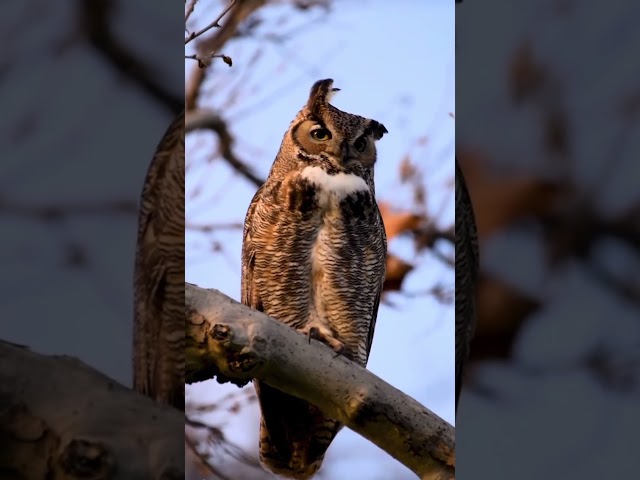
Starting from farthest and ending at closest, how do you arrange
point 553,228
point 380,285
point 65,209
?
1. point 380,285
2. point 553,228
3. point 65,209

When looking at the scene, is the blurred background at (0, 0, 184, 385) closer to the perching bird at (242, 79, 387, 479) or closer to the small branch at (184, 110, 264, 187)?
the small branch at (184, 110, 264, 187)

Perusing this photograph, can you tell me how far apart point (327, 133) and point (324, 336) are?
49 cm

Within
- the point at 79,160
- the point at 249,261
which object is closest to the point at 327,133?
the point at 249,261

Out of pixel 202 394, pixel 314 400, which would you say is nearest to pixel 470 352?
pixel 314 400

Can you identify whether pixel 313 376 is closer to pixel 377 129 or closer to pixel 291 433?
pixel 291 433

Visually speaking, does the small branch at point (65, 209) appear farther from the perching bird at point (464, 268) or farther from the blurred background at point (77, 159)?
the perching bird at point (464, 268)

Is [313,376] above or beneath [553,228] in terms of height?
beneath

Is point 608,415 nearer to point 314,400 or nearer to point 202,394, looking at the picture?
point 314,400

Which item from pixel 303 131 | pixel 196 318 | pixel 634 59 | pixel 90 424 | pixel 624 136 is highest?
pixel 634 59

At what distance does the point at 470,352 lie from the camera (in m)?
1.81

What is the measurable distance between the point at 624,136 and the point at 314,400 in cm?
98

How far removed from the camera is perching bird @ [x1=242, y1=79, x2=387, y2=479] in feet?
6.29

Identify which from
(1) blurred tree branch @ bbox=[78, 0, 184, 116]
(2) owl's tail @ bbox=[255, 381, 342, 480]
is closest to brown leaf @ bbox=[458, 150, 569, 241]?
(2) owl's tail @ bbox=[255, 381, 342, 480]

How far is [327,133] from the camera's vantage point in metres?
1.96
